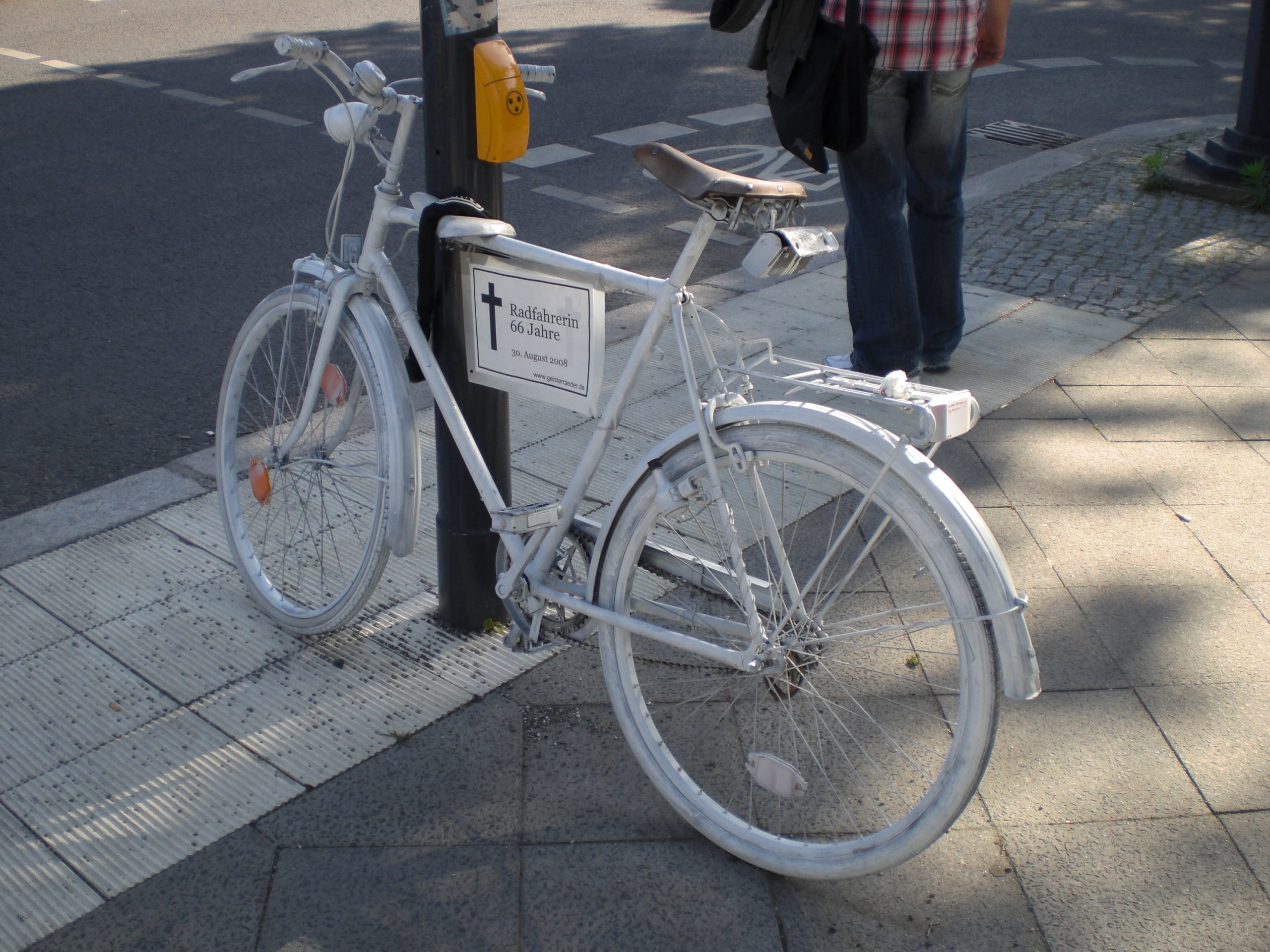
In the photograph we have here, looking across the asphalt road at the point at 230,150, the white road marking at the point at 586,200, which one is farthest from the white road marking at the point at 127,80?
the white road marking at the point at 586,200

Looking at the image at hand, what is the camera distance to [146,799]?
249cm

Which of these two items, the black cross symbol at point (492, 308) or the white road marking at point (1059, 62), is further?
the white road marking at point (1059, 62)

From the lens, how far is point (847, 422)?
6.63 feet

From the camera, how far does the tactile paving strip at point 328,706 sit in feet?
8.66

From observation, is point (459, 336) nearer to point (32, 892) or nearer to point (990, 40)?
point (32, 892)

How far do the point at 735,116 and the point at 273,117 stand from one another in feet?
11.1

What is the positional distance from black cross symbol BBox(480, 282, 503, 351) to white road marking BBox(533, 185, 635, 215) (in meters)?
4.25

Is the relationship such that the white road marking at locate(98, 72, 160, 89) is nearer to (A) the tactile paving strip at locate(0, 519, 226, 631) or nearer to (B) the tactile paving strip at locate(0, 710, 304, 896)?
(A) the tactile paving strip at locate(0, 519, 226, 631)

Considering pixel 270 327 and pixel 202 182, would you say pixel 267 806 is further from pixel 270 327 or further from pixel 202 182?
pixel 202 182

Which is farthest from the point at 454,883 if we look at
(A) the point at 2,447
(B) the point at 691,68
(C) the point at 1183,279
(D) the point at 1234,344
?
(B) the point at 691,68

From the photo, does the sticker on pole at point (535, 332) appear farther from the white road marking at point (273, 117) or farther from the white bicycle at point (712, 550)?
the white road marking at point (273, 117)

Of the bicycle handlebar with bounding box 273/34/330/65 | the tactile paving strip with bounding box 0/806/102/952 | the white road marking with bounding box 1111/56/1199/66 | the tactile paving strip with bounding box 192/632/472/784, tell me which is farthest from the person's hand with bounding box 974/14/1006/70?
the white road marking with bounding box 1111/56/1199/66

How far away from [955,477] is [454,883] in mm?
2253

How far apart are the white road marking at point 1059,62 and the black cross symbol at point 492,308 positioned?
9.98 metres
